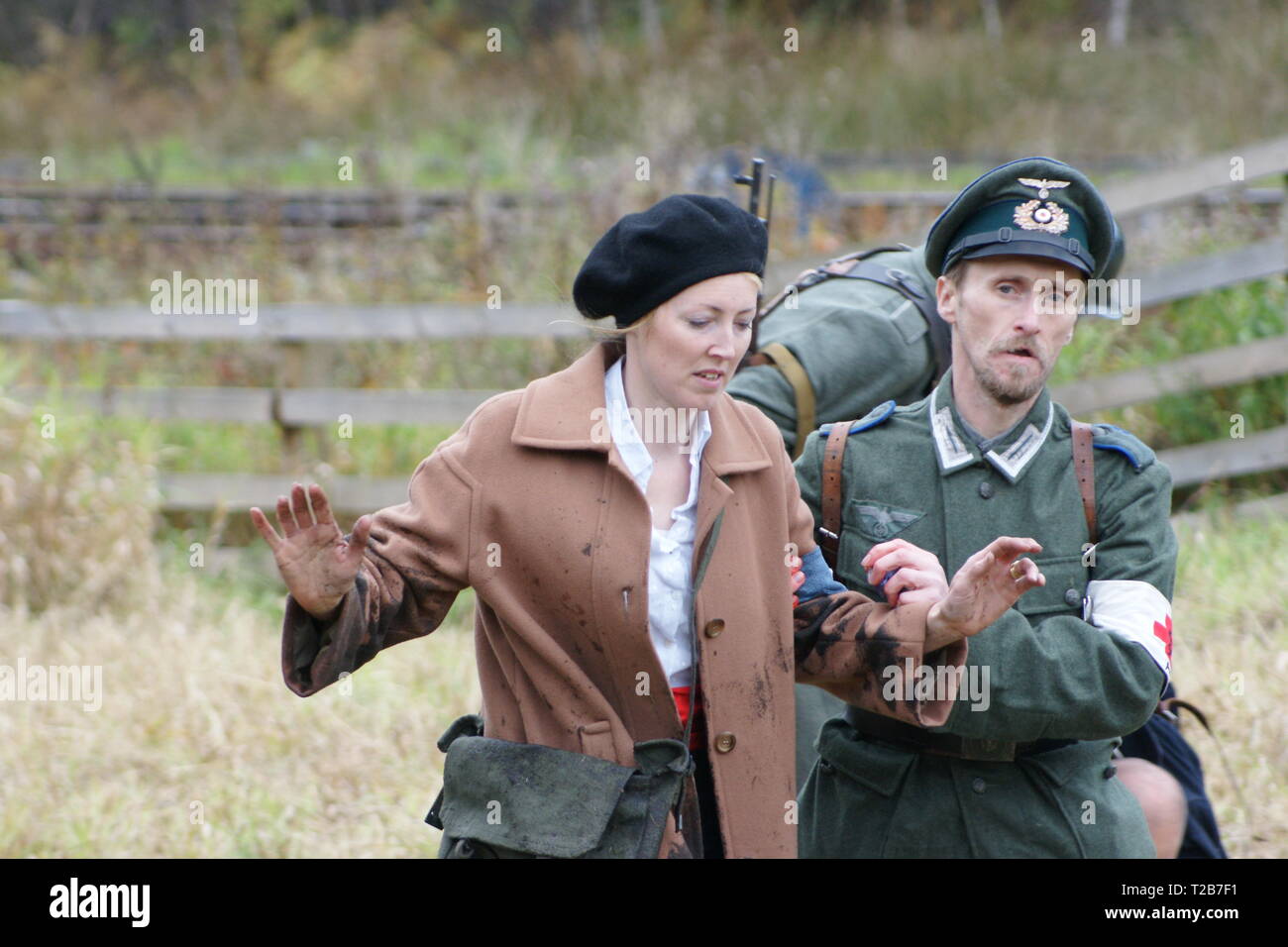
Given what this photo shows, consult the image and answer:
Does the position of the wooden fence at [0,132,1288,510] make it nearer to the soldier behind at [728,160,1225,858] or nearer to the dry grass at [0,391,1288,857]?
the dry grass at [0,391,1288,857]

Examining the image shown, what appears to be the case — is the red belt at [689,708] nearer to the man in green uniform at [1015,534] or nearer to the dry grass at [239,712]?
the man in green uniform at [1015,534]

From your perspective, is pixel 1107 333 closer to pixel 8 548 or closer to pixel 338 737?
pixel 338 737

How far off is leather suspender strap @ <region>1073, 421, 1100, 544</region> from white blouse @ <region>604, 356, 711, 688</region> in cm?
68

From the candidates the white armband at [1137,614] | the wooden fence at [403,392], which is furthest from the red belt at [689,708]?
the wooden fence at [403,392]

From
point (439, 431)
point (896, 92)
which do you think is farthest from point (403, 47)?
point (439, 431)

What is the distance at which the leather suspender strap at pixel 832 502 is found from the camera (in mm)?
2723

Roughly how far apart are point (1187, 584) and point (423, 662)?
117 inches

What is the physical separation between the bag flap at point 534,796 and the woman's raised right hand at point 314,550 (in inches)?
14.4

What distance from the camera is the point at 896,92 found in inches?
573

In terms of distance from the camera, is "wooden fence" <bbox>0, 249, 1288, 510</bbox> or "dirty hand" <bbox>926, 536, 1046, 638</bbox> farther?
Result: "wooden fence" <bbox>0, 249, 1288, 510</bbox>

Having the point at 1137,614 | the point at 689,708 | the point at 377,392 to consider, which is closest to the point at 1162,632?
the point at 1137,614

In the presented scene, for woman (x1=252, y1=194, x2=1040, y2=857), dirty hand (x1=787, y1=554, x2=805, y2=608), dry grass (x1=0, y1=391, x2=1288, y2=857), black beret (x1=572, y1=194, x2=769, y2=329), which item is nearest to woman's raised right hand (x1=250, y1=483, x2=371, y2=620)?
woman (x1=252, y1=194, x2=1040, y2=857)

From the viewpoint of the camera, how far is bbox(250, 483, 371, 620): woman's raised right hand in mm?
2203

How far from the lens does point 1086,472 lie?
8.50 feet
